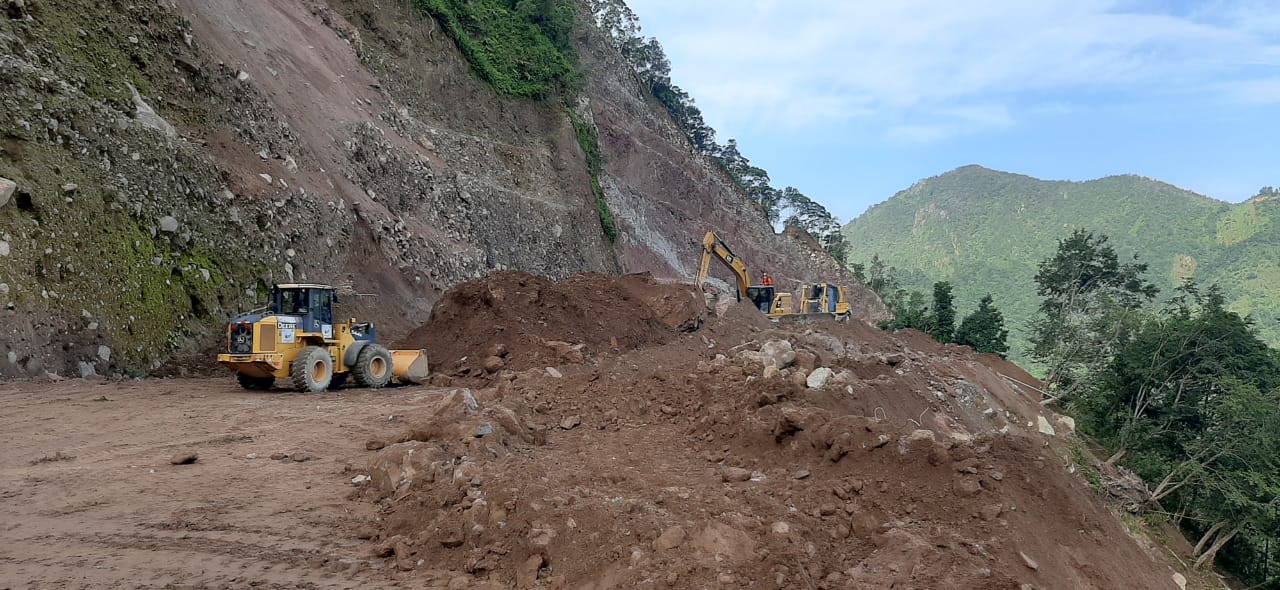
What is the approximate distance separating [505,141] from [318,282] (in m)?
12.6

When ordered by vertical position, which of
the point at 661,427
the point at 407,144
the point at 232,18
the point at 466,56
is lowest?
the point at 661,427

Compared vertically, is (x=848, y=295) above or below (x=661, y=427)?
above

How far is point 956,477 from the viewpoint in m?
5.40

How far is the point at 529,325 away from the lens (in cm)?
1413

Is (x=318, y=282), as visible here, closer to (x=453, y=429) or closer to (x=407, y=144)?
(x=407, y=144)

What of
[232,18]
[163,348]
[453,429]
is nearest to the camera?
[453,429]

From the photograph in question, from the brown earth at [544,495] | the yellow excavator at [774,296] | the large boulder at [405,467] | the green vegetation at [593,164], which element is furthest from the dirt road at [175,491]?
the green vegetation at [593,164]

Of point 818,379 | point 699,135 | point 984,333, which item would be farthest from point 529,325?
point 699,135

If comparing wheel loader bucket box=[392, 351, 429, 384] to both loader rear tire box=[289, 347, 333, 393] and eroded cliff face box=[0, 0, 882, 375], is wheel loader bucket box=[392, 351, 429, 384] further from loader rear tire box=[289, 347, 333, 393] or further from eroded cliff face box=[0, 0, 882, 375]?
eroded cliff face box=[0, 0, 882, 375]

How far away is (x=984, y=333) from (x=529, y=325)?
2369 centimetres

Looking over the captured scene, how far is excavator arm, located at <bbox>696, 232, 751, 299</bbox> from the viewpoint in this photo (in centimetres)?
2261

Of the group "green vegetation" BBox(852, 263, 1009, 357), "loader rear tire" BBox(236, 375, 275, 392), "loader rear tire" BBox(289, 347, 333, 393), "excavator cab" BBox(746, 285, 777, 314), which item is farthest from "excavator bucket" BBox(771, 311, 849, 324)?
"loader rear tire" BBox(236, 375, 275, 392)

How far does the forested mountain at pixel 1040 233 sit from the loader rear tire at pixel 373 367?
39221 millimetres

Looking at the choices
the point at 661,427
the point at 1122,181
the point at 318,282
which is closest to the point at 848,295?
the point at 318,282
